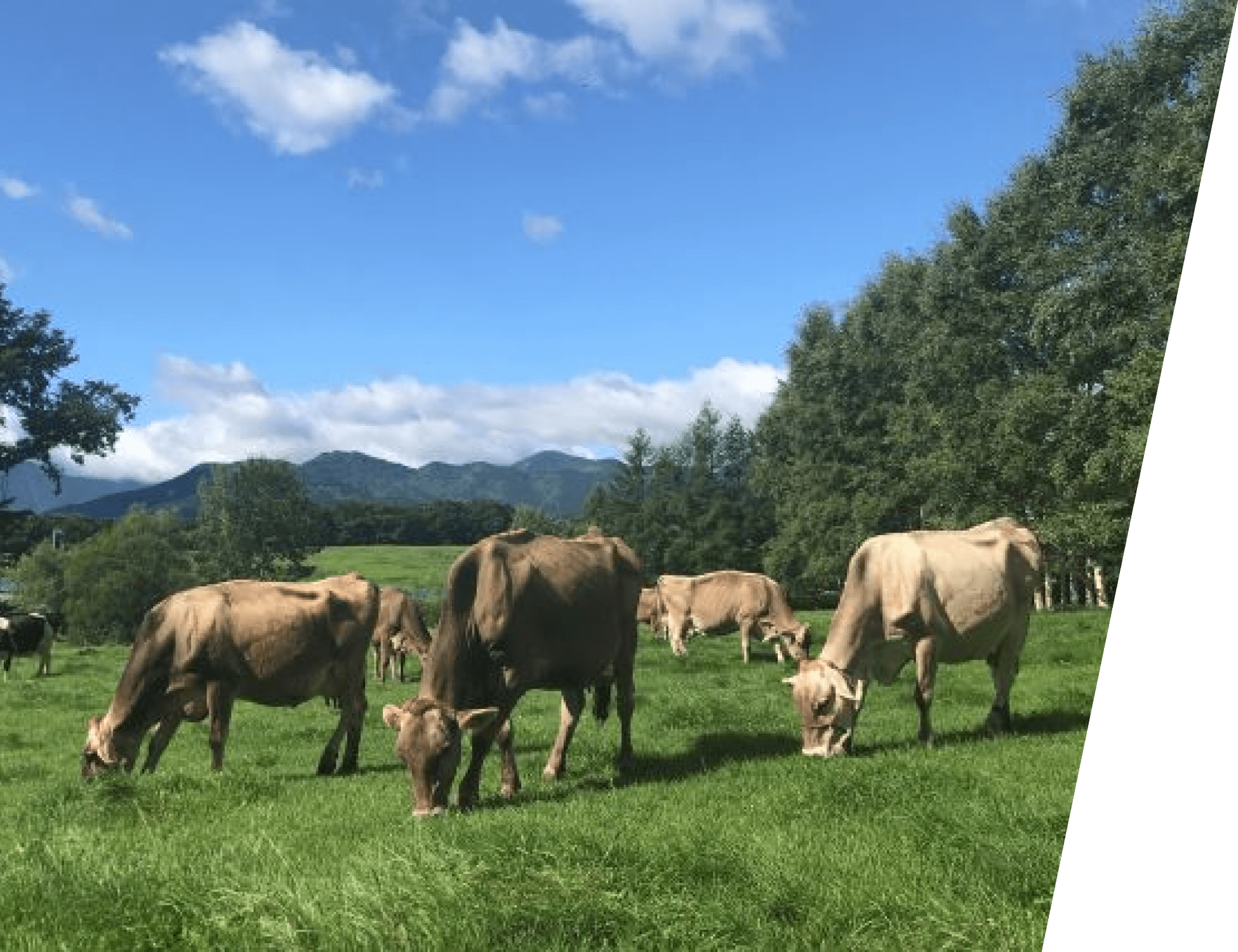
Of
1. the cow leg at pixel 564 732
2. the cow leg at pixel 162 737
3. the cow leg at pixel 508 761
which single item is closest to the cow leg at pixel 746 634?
the cow leg at pixel 564 732

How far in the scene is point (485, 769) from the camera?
1177cm

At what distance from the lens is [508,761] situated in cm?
1058

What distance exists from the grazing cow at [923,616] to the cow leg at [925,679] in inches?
0.6

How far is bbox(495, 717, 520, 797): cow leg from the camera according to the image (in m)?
10.5

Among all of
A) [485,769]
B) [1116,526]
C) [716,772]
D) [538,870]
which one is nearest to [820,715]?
[716,772]

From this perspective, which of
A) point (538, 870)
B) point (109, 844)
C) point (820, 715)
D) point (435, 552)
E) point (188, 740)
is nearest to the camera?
point (538, 870)

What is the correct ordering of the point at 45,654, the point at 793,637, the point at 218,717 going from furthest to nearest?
the point at 45,654
the point at 793,637
the point at 218,717

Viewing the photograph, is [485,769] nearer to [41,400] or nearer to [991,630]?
[991,630]

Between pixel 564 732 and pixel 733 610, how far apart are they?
60.6ft

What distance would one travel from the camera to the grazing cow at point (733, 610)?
27.8 metres

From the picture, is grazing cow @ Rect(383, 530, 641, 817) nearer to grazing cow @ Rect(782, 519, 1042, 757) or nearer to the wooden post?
grazing cow @ Rect(782, 519, 1042, 757)

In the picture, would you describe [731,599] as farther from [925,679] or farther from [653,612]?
[925,679]

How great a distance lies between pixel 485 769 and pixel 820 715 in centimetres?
384

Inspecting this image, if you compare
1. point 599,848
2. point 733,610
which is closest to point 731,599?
point 733,610
